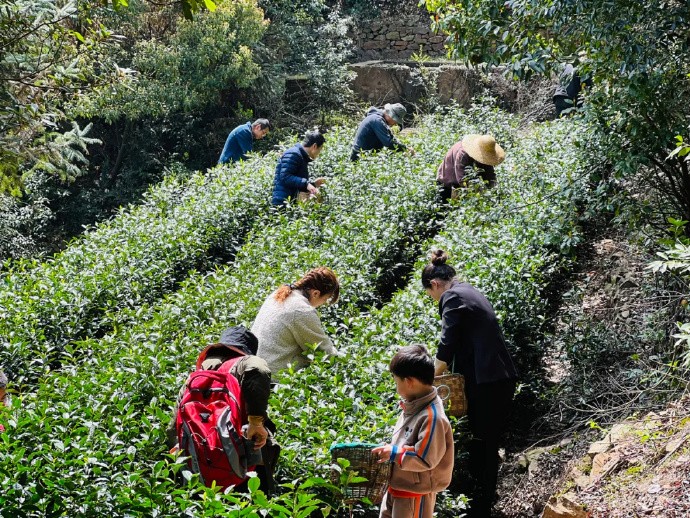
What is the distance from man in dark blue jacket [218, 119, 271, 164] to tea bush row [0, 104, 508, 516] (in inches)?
61.9

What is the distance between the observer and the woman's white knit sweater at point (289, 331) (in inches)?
240

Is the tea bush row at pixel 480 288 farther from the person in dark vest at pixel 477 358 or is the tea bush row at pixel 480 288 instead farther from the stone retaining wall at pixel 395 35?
the stone retaining wall at pixel 395 35

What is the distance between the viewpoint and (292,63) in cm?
2102

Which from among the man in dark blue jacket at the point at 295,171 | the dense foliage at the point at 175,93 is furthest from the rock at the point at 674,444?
the dense foliage at the point at 175,93

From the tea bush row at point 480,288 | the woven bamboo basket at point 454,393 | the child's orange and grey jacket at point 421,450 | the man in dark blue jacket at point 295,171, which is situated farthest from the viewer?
the man in dark blue jacket at point 295,171

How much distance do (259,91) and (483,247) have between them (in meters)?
12.6

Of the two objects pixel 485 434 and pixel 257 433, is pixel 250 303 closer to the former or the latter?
pixel 485 434

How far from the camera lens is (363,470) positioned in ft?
14.9

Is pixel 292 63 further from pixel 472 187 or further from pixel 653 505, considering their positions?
pixel 653 505

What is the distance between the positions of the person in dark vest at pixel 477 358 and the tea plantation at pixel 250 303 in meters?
0.54

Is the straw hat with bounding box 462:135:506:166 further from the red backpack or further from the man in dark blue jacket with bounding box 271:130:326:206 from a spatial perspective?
the red backpack

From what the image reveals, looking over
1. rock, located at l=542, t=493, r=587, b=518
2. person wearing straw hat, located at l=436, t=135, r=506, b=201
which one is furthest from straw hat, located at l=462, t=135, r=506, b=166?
rock, located at l=542, t=493, r=587, b=518

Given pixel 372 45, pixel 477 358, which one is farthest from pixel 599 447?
pixel 372 45

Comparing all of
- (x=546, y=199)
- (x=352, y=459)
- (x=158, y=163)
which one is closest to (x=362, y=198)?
(x=546, y=199)
